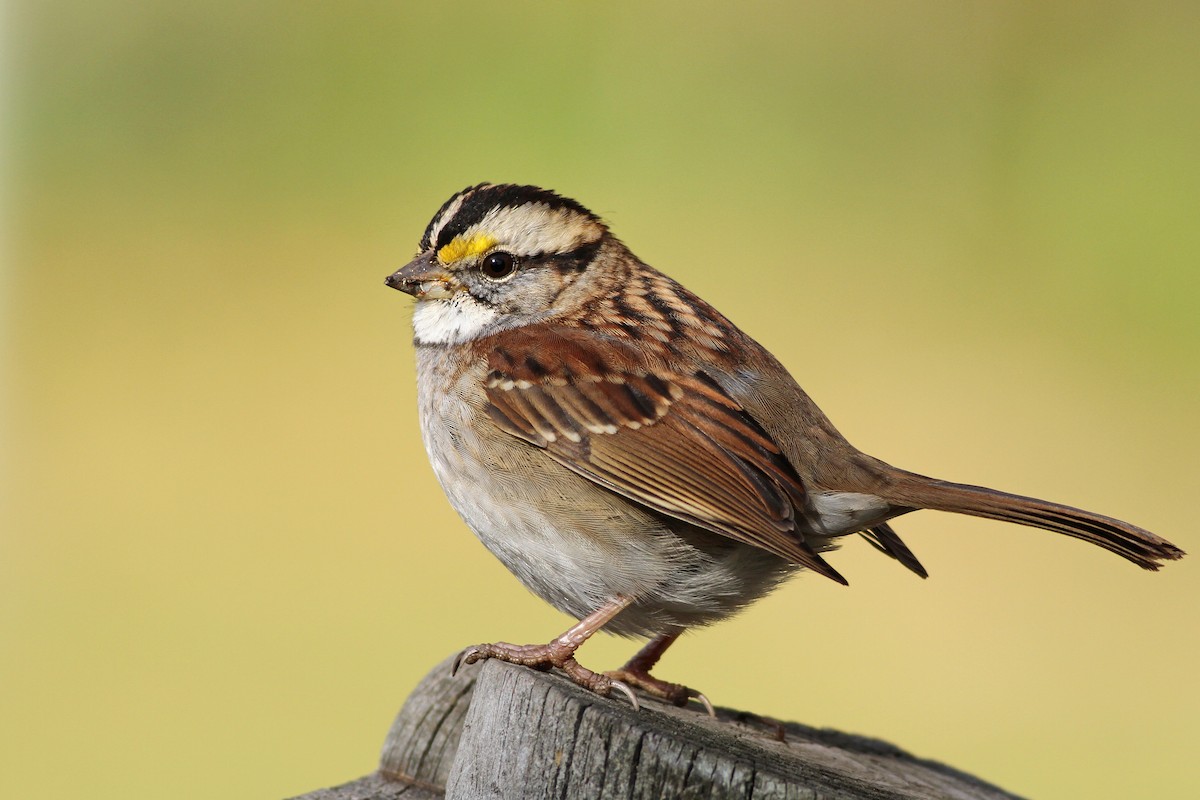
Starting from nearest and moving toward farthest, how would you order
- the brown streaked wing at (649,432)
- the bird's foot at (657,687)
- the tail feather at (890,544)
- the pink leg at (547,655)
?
the pink leg at (547,655) → the brown streaked wing at (649,432) → the bird's foot at (657,687) → the tail feather at (890,544)

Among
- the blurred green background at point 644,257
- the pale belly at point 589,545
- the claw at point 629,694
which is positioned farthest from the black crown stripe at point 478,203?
the blurred green background at point 644,257

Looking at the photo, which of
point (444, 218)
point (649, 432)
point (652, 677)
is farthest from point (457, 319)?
point (652, 677)

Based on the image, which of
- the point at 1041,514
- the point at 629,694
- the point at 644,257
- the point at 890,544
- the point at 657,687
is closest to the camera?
the point at 629,694

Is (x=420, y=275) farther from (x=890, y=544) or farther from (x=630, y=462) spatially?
(x=890, y=544)

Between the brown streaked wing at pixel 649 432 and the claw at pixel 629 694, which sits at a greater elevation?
the brown streaked wing at pixel 649 432

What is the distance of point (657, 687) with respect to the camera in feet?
10.4

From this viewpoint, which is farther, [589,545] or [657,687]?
[657,687]

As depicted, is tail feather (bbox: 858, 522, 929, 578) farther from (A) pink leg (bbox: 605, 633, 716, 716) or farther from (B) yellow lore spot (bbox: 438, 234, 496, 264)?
(B) yellow lore spot (bbox: 438, 234, 496, 264)

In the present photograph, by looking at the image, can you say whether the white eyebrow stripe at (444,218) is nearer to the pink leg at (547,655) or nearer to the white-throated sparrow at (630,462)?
the white-throated sparrow at (630,462)

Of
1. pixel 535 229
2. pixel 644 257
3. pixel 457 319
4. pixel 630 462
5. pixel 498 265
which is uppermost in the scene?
pixel 644 257

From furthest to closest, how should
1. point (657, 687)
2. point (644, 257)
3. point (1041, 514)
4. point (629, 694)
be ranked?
1. point (644, 257)
2. point (657, 687)
3. point (1041, 514)
4. point (629, 694)

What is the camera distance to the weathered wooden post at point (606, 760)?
2.08 m

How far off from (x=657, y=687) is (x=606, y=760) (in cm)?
106

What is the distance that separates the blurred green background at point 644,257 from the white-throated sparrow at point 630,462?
8.33 ft
